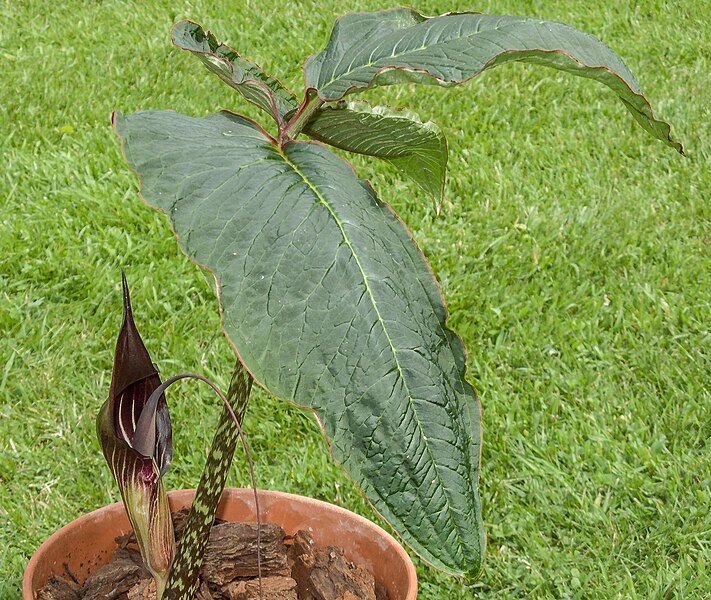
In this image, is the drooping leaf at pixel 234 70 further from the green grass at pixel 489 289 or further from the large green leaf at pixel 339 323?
the green grass at pixel 489 289

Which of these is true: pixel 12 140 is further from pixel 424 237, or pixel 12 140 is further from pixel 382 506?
pixel 382 506

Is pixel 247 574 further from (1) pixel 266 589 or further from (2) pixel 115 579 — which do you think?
(2) pixel 115 579

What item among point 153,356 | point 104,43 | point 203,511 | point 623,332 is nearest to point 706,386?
point 623,332

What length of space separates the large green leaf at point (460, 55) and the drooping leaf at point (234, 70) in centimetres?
6

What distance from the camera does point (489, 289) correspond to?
2818 millimetres

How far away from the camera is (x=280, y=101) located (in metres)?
1.19

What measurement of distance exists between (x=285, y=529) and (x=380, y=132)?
0.77 m

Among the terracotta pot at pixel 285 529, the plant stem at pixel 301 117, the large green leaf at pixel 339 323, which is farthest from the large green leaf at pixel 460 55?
the terracotta pot at pixel 285 529

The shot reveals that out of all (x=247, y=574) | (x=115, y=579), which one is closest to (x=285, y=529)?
(x=247, y=574)

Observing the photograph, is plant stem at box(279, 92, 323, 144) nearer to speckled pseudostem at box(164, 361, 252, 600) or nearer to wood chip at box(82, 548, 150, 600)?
speckled pseudostem at box(164, 361, 252, 600)

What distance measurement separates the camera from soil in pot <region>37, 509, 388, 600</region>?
4.68ft

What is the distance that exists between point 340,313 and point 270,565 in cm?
76

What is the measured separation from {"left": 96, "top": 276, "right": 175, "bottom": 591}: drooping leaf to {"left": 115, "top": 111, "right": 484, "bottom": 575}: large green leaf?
0.26 metres

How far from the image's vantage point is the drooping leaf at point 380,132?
102 cm
